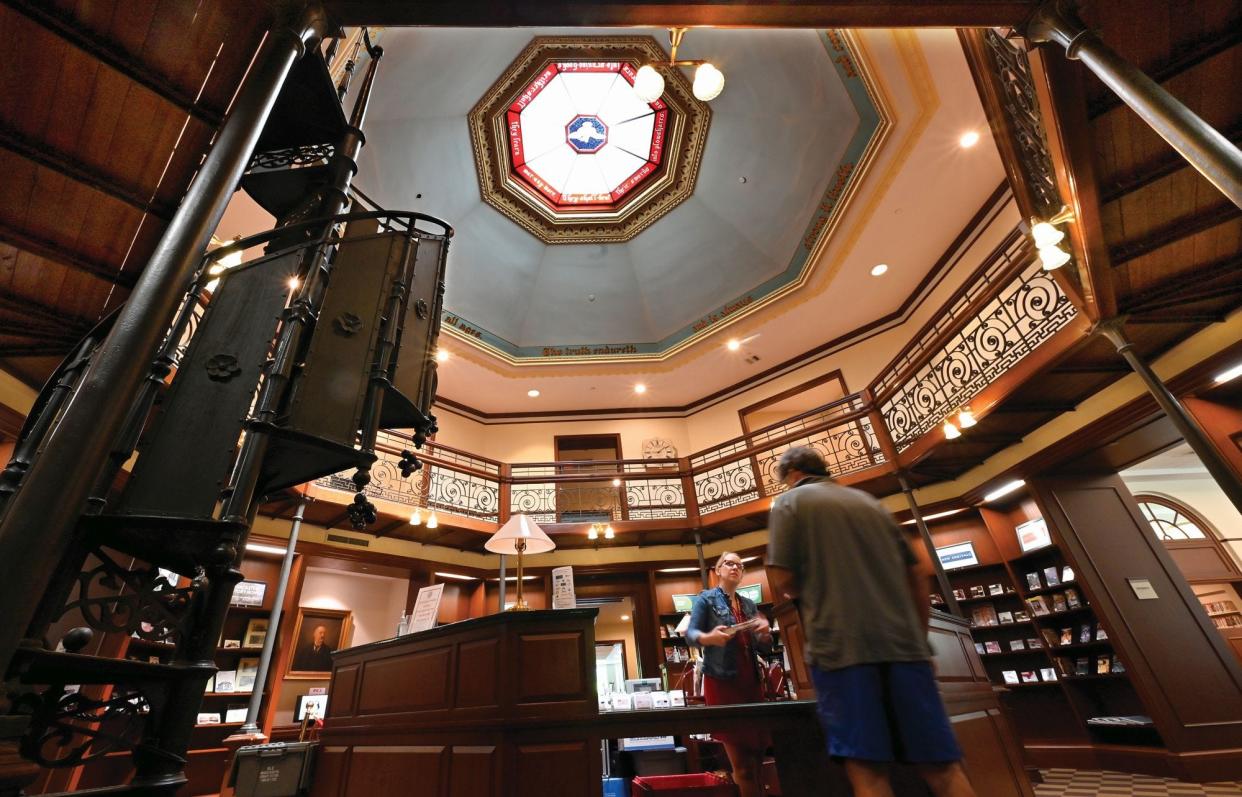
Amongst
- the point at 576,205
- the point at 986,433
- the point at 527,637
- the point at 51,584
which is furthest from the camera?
the point at 576,205

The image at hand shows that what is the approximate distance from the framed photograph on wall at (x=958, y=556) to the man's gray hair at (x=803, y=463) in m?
6.21

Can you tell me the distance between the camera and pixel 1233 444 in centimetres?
440

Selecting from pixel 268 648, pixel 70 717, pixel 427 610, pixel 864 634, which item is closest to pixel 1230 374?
pixel 864 634

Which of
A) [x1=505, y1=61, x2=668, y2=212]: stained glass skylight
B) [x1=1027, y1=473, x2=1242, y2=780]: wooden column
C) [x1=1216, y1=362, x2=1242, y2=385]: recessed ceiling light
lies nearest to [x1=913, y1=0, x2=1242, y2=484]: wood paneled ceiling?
[x1=1216, y1=362, x2=1242, y2=385]: recessed ceiling light

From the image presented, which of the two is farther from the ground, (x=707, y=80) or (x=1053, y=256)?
(x=707, y=80)

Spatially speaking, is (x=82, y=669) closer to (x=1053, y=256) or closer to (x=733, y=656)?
(x=733, y=656)

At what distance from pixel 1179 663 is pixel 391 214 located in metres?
7.64

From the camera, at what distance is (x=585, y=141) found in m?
8.38

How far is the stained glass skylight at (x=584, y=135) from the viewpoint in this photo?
24.8ft

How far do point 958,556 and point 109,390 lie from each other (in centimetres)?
854

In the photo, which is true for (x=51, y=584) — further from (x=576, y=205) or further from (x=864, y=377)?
(x=864, y=377)

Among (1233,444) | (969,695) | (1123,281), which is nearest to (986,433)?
(1233,444)

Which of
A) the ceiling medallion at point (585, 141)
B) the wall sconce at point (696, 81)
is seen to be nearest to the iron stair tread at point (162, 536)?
the wall sconce at point (696, 81)

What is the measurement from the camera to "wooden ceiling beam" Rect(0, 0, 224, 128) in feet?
6.25
